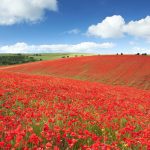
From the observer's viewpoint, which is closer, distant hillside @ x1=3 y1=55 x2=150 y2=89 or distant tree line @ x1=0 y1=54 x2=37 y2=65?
distant hillside @ x1=3 y1=55 x2=150 y2=89

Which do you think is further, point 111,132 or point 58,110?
point 58,110

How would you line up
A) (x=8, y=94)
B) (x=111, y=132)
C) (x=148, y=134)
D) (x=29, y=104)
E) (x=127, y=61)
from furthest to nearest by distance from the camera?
(x=127, y=61) → (x=8, y=94) → (x=29, y=104) → (x=111, y=132) → (x=148, y=134)

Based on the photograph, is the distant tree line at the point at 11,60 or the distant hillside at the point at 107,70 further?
the distant tree line at the point at 11,60

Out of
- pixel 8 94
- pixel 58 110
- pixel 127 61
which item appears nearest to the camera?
pixel 58 110

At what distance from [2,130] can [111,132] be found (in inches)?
136

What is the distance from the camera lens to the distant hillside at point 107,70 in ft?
162

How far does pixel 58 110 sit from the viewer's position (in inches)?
440

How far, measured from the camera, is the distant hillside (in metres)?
49.5

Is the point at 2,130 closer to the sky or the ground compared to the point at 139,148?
closer to the sky

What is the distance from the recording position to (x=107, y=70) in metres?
56.2

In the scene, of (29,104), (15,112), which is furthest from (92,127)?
(29,104)

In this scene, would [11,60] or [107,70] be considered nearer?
[107,70]

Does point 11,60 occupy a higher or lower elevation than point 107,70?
lower

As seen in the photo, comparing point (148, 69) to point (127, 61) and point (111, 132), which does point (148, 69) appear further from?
point (111, 132)
